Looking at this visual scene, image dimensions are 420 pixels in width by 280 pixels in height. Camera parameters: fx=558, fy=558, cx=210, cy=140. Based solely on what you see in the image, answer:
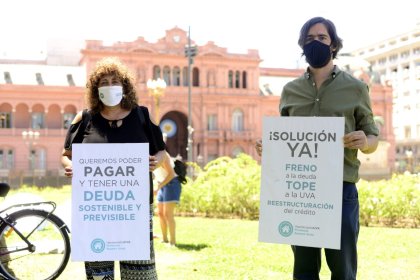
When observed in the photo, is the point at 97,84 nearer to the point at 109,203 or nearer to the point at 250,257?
the point at 109,203

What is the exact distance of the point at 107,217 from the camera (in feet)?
10.8

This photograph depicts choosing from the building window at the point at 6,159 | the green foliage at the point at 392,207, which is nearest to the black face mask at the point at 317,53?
the green foliage at the point at 392,207

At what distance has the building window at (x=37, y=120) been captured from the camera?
153ft

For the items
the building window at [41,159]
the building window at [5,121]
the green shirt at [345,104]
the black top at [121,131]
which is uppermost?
the building window at [5,121]

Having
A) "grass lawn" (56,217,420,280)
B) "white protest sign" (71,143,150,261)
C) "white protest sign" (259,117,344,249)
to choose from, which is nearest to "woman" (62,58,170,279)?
"white protest sign" (71,143,150,261)

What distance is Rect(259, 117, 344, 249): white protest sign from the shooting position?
2.97 m

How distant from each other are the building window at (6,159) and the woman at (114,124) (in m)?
43.2

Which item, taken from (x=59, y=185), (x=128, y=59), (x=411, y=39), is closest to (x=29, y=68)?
(x=128, y=59)

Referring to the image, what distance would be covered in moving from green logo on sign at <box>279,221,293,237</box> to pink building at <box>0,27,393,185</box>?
42231mm

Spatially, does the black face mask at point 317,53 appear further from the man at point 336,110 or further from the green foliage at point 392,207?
the green foliage at point 392,207

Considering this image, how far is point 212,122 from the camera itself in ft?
160

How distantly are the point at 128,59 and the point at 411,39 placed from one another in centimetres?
5717

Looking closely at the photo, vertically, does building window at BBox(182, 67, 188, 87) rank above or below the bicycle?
above

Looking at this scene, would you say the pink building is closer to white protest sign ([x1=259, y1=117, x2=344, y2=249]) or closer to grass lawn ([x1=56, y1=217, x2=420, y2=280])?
grass lawn ([x1=56, y1=217, x2=420, y2=280])
